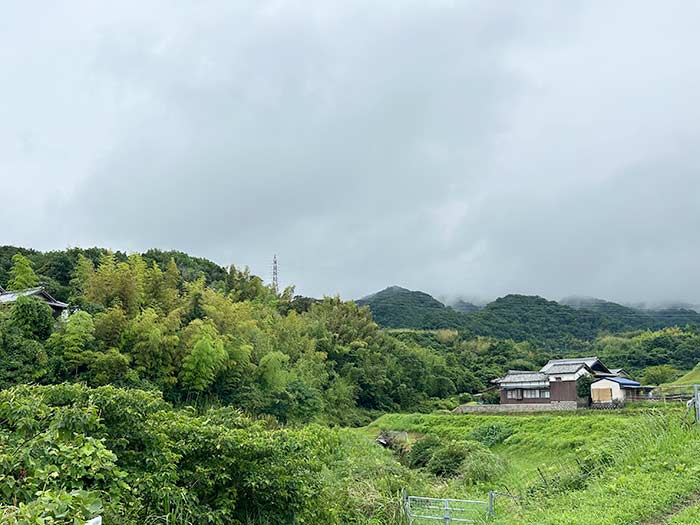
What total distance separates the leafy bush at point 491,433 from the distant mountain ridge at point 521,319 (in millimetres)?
33031

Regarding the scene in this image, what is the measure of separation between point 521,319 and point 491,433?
139 ft

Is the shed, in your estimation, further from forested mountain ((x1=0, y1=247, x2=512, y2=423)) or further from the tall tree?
the tall tree

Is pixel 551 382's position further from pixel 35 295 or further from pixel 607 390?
pixel 35 295

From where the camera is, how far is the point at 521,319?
59.3 metres

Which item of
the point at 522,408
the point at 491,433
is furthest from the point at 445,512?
the point at 522,408

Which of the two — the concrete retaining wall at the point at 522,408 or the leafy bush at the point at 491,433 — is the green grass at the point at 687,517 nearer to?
the leafy bush at the point at 491,433

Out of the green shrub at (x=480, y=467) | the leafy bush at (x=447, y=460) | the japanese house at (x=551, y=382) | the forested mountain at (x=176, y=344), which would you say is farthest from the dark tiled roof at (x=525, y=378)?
the green shrub at (x=480, y=467)

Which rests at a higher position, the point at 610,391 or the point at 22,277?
the point at 22,277

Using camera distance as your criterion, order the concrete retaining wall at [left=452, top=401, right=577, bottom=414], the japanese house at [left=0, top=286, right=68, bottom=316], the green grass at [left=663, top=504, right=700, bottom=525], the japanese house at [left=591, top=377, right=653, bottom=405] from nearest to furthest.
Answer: the green grass at [left=663, top=504, right=700, bottom=525]
the japanese house at [left=0, top=286, right=68, bottom=316]
the japanese house at [left=591, top=377, right=653, bottom=405]
the concrete retaining wall at [left=452, top=401, right=577, bottom=414]

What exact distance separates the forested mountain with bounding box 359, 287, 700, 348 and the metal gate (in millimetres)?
44256

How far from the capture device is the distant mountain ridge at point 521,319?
55562mm

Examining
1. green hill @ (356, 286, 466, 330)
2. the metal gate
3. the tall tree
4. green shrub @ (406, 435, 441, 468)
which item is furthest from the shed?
green hill @ (356, 286, 466, 330)

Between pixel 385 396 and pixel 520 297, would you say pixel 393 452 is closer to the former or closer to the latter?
pixel 385 396

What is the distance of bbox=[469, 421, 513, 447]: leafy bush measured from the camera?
1875 cm
